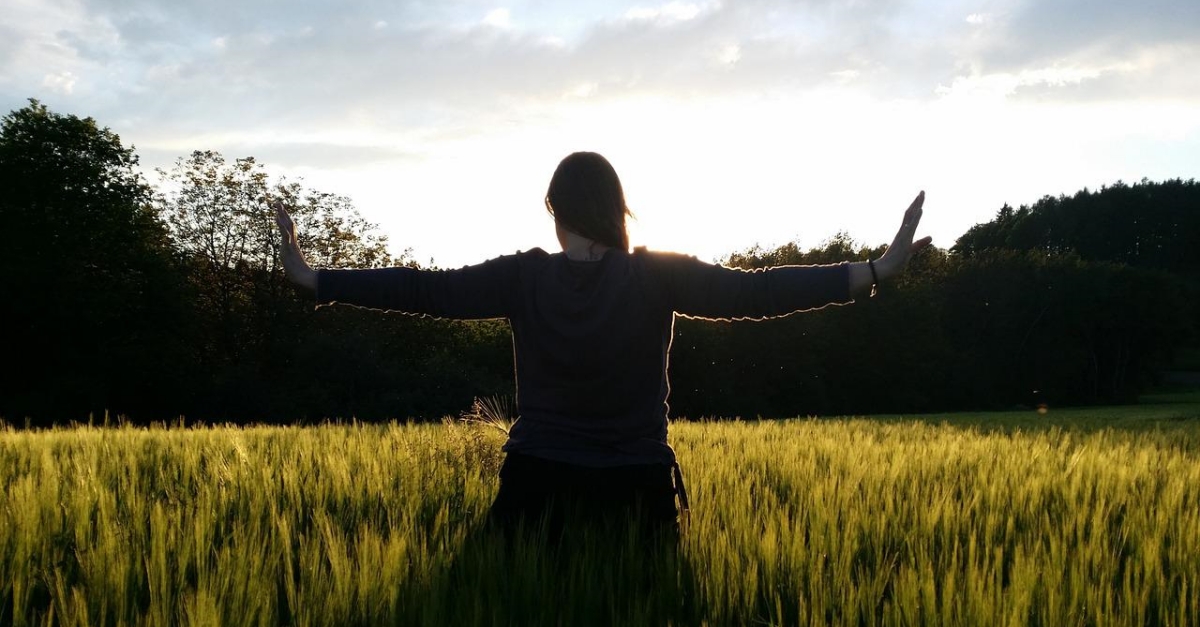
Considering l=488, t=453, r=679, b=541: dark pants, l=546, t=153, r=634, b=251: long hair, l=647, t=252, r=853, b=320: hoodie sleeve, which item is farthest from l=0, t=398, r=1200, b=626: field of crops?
l=546, t=153, r=634, b=251: long hair

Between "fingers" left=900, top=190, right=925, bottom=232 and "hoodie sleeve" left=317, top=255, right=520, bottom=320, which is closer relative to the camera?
"fingers" left=900, top=190, right=925, bottom=232

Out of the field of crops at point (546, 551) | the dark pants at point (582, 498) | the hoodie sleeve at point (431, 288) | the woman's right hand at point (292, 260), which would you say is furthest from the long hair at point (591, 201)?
the field of crops at point (546, 551)

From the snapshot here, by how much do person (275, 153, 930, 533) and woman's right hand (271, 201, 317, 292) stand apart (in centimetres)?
3

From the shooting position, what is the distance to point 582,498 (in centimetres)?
280

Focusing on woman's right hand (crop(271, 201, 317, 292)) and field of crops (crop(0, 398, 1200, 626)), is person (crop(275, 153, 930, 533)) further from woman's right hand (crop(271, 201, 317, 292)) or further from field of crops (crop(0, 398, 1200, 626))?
field of crops (crop(0, 398, 1200, 626))

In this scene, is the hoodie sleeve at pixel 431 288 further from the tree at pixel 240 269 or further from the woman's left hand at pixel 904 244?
the tree at pixel 240 269

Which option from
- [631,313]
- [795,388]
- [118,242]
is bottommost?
[795,388]

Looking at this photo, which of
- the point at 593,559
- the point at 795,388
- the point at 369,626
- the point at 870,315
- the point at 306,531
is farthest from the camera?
the point at 870,315

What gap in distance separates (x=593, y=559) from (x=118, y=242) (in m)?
33.1

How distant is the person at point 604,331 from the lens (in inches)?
109

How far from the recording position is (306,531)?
303cm

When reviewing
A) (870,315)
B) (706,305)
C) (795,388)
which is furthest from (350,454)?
(870,315)

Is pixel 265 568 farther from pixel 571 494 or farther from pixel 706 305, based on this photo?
pixel 706 305

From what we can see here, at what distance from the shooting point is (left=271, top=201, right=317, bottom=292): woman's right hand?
2.96 m
